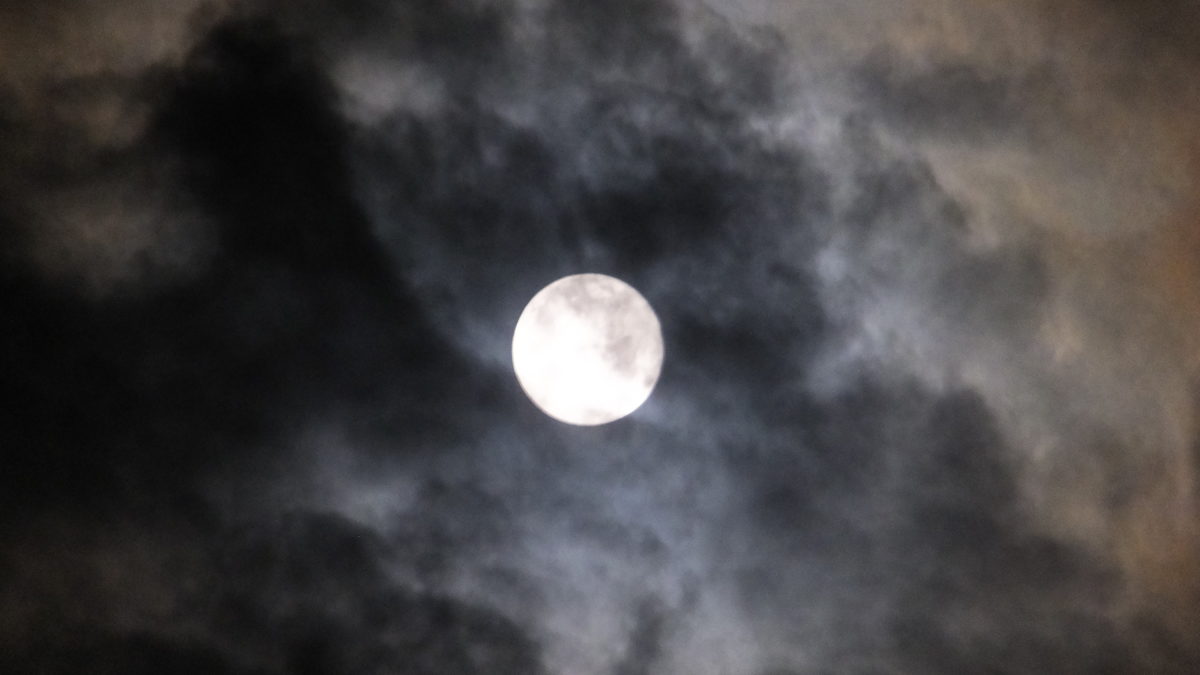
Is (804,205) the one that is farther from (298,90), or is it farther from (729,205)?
(298,90)

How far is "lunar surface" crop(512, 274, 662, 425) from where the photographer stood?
24.3 meters

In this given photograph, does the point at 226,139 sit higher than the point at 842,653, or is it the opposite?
the point at 226,139

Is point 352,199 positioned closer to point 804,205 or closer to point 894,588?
point 804,205

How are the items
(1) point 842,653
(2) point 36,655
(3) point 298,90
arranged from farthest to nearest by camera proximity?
1. (1) point 842,653
2. (3) point 298,90
3. (2) point 36,655

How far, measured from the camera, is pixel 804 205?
23906mm

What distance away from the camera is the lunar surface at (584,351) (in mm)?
24312

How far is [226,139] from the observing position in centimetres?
2306

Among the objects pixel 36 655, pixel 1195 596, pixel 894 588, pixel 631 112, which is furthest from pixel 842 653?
pixel 36 655

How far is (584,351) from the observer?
24.7 m

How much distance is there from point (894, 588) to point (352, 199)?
19201mm

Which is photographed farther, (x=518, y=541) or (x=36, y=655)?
(x=518, y=541)

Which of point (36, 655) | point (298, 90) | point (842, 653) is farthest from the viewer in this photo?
point (842, 653)

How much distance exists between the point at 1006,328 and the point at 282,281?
2065cm

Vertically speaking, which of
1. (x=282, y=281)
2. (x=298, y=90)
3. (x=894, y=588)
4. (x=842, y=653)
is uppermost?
(x=298, y=90)
